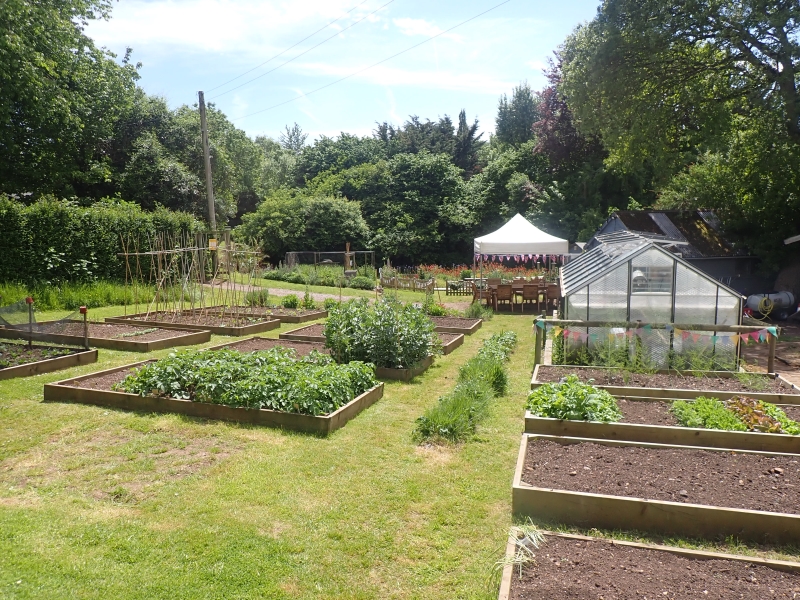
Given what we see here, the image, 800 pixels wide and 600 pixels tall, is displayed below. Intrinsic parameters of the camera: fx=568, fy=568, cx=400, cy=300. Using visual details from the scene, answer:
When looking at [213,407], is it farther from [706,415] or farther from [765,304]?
[765,304]

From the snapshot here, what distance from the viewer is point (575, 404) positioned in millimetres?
5383

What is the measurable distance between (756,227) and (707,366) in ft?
38.9

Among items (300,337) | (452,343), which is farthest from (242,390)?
(452,343)

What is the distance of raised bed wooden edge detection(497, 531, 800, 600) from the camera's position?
3080 millimetres

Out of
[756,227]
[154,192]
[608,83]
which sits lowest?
[756,227]

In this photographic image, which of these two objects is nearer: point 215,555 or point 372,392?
point 215,555

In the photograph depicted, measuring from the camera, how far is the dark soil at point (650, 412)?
5477 mm

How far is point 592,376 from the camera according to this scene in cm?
720

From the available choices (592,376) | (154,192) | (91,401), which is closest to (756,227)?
(592,376)

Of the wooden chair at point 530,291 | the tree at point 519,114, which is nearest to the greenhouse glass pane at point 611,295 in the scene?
the wooden chair at point 530,291

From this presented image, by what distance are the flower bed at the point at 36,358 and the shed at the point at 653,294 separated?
7472mm

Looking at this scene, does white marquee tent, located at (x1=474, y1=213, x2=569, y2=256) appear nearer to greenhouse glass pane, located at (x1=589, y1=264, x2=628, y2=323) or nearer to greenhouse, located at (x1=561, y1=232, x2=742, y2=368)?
greenhouse, located at (x1=561, y1=232, x2=742, y2=368)

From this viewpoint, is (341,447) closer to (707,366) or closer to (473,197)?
(707,366)

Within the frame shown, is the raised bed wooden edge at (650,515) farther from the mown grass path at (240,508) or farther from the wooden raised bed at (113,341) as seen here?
the wooden raised bed at (113,341)
